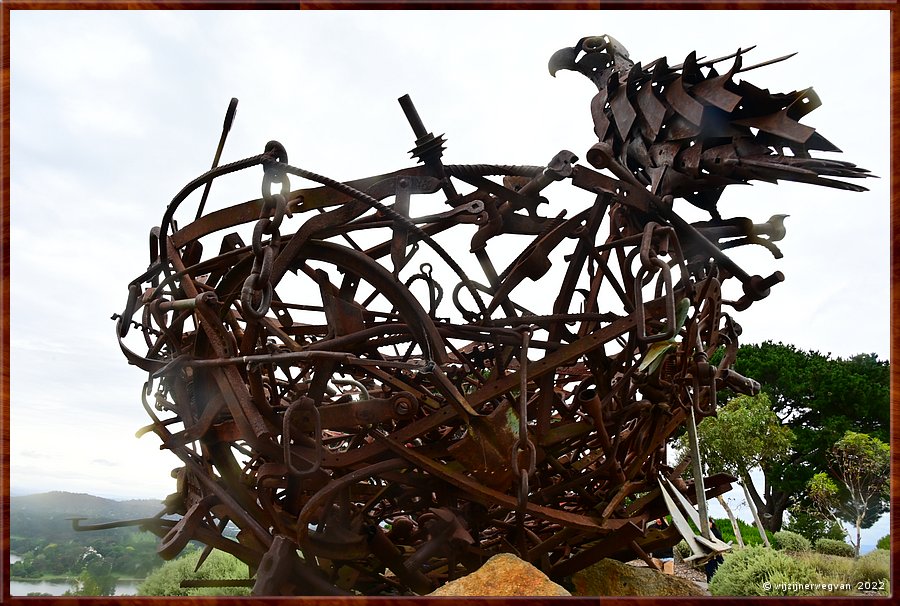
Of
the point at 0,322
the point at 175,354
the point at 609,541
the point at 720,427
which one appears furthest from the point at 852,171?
the point at 720,427

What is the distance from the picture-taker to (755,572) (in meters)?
3.52

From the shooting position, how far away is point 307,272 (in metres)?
2.41

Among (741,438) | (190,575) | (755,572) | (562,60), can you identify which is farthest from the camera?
(741,438)

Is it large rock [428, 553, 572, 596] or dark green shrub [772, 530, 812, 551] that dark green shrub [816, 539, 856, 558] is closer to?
dark green shrub [772, 530, 812, 551]

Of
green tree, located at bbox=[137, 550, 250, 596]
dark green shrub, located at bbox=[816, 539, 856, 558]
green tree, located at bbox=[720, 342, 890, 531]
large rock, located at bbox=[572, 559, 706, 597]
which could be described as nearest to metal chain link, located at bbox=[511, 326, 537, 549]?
→ large rock, located at bbox=[572, 559, 706, 597]

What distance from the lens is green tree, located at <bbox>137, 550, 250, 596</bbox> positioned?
3.09m

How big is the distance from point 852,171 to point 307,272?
186 centimetres

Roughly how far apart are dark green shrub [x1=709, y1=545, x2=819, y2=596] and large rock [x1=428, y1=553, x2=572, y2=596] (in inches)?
52.8

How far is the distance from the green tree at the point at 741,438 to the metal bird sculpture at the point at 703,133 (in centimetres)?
744

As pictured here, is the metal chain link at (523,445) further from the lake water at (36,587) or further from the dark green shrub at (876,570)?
the lake water at (36,587)

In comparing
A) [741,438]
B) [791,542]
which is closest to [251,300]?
[791,542]

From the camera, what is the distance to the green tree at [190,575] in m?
3.09

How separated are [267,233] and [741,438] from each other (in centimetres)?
906

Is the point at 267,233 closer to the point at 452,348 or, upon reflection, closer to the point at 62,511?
the point at 452,348
